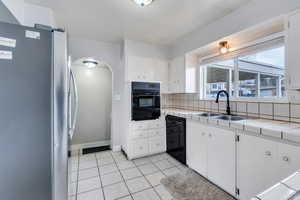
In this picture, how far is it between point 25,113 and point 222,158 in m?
2.12

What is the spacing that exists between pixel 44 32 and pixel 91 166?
2301mm

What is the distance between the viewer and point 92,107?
12.4 feet

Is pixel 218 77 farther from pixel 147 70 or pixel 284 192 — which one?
pixel 284 192

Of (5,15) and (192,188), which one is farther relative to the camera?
(192,188)

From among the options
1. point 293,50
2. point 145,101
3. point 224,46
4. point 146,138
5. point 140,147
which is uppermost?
point 224,46

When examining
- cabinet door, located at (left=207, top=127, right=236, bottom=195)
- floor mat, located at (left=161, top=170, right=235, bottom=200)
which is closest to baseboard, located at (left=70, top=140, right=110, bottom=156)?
floor mat, located at (left=161, top=170, right=235, bottom=200)

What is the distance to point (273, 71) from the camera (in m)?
2.01

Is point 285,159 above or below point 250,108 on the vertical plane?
below

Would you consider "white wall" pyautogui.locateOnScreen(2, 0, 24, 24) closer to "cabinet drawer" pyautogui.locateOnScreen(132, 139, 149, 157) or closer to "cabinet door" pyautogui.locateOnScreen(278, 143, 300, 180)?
"cabinet drawer" pyautogui.locateOnScreen(132, 139, 149, 157)

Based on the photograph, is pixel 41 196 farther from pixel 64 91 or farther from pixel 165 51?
pixel 165 51

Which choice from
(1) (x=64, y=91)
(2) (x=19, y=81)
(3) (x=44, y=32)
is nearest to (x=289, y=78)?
(1) (x=64, y=91)

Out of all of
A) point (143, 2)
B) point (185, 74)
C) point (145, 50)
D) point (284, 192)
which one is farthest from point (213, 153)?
point (145, 50)

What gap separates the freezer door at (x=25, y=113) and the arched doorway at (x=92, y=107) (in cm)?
251

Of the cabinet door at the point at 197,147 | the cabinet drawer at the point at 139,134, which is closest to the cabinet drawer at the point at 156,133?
the cabinet drawer at the point at 139,134
